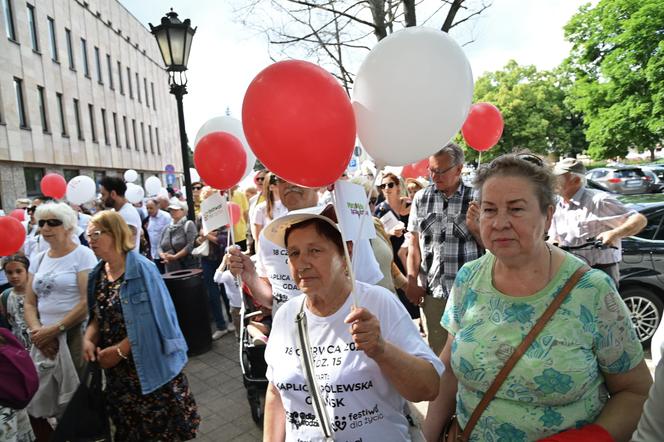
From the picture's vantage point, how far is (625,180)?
60.0ft

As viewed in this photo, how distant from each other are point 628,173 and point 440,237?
20.6m

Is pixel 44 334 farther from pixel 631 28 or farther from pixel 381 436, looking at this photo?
pixel 631 28

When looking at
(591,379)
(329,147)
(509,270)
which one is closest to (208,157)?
(329,147)

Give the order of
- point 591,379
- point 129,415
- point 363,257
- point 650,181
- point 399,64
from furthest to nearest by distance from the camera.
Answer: point 650,181
point 129,415
point 363,257
point 399,64
point 591,379

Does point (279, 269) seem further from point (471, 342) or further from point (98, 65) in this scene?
point (98, 65)

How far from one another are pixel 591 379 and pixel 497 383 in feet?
1.08

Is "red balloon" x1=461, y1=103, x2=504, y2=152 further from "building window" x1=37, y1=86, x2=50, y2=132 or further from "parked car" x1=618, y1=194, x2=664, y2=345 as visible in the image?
"building window" x1=37, y1=86, x2=50, y2=132

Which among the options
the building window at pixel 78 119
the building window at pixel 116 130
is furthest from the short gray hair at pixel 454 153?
the building window at pixel 116 130

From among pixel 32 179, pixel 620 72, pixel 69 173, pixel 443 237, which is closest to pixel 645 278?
pixel 443 237

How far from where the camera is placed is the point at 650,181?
57.8 feet

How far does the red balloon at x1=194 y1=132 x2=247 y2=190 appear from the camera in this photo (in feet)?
10.1

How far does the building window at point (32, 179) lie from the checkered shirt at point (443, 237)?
2211 cm

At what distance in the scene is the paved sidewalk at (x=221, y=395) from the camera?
3.56m

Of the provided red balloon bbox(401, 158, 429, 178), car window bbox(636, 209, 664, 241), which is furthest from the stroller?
red balloon bbox(401, 158, 429, 178)
